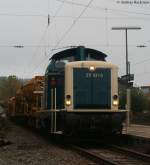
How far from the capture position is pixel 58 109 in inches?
721

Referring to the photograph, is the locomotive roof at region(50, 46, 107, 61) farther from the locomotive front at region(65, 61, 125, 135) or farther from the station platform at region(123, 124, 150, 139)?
the station platform at region(123, 124, 150, 139)

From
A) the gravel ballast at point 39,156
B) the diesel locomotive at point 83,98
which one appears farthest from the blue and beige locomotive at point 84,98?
the gravel ballast at point 39,156

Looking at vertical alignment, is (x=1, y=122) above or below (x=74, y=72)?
below

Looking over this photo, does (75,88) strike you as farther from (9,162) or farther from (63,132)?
(9,162)

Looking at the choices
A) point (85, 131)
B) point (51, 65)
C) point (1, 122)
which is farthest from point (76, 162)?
point (1, 122)

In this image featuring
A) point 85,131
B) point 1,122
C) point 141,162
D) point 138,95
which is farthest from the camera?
point 138,95

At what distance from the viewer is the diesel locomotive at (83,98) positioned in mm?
17453

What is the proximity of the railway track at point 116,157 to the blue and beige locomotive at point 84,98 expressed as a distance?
0.82m

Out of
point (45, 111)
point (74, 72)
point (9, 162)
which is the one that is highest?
point (74, 72)

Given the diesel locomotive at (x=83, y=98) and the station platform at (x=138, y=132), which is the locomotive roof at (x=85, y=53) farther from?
the station platform at (x=138, y=132)

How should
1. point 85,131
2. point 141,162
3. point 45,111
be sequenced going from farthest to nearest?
point 45,111 → point 85,131 → point 141,162

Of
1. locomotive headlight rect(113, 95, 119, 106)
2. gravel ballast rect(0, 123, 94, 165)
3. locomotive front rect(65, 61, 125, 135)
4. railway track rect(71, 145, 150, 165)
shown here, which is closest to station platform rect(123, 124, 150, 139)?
locomotive headlight rect(113, 95, 119, 106)

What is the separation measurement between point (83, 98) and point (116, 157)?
3831mm

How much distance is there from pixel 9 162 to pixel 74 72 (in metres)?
5.54
